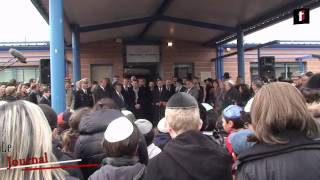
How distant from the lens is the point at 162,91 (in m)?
14.4

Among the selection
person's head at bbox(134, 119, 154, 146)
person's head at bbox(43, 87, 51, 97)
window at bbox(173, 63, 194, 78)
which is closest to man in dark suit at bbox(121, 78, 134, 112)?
person's head at bbox(43, 87, 51, 97)

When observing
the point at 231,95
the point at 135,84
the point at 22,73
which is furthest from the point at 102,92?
the point at 22,73

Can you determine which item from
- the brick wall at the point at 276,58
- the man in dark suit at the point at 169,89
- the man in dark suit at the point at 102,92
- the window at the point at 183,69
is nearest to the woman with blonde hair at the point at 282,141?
the man in dark suit at the point at 102,92

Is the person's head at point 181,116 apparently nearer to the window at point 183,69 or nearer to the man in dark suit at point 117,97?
the man in dark suit at point 117,97

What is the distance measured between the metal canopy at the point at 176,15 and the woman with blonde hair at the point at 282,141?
950 centimetres

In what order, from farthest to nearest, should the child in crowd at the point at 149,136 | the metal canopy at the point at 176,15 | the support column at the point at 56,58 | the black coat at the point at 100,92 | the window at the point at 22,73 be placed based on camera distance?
the window at the point at 22,73 → the metal canopy at the point at 176,15 → the black coat at the point at 100,92 → the support column at the point at 56,58 → the child in crowd at the point at 149,136

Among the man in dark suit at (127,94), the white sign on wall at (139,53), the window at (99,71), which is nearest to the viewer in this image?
the man in dark suit at (127,94)

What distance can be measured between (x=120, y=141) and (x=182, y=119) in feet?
1.29

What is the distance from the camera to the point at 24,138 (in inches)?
62.4

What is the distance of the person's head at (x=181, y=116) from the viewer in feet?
8.06

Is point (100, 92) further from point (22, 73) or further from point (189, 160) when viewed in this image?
point (22, 73)

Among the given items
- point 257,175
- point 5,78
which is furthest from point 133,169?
point 5,78

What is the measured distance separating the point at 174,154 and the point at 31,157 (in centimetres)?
90

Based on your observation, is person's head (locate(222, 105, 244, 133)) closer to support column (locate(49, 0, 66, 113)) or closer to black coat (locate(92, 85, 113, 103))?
support column (locate(49, 0, 66, 113))
